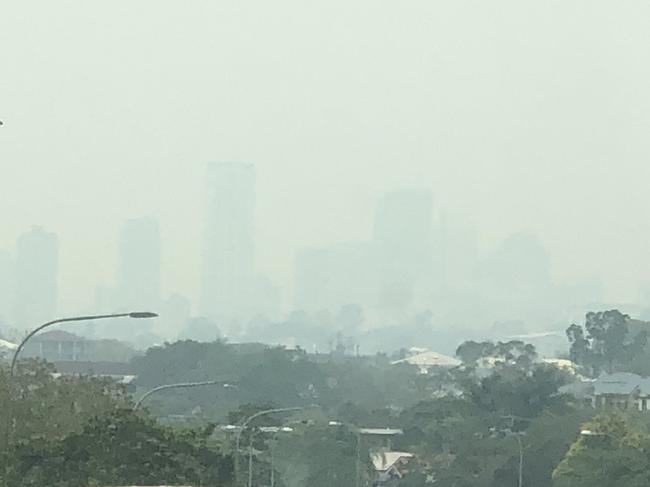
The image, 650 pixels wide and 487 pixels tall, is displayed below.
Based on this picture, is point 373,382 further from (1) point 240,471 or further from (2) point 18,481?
(2) point 18,481

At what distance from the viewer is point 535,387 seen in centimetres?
11944

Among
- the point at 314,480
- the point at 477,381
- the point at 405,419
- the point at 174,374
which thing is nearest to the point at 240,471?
the point at 314,480

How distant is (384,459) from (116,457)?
5665 centimetres

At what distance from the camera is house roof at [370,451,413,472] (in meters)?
104

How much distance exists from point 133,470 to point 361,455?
52014 millimetres


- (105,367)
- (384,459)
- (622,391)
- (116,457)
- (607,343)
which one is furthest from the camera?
(607,343)

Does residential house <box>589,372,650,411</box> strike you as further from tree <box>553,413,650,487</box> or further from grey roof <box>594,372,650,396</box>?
tree <box>553,413,650,487</box>

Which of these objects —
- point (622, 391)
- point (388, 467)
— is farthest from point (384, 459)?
point (622, 391)

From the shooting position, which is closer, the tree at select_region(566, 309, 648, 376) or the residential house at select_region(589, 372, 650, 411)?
the residential house at select_region(589, 372, 650, 411)

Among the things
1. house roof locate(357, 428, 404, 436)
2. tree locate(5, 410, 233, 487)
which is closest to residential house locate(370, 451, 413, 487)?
house roof locate(357, 428, 404, 436)

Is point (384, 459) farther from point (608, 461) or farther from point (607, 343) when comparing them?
point (607, 343)

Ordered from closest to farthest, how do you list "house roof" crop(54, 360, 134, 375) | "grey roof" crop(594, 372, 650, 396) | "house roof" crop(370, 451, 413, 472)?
1. "house roof" crop(370, 451, 413, 472)
2. "grey roof" crop(594, 372, 650, 396)
3. "house roof" crop(54, 360, 134, 375)

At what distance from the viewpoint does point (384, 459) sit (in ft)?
345

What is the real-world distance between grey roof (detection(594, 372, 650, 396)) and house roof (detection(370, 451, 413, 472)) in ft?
102
